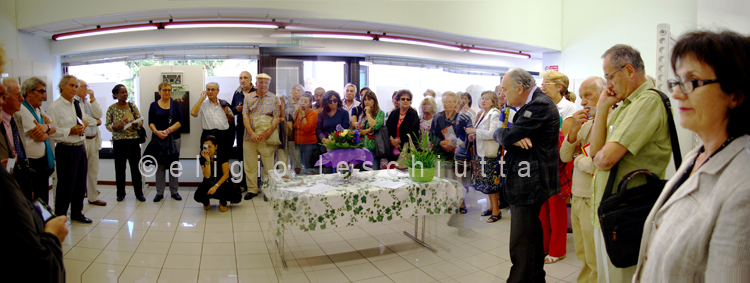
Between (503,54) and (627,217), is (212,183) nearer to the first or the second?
(627,217)

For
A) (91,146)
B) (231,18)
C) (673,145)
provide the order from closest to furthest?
(673,145) < (91,146) < (231,18)

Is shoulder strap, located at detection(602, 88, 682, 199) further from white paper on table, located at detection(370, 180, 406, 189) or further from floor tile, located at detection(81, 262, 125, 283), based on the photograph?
floor tile, located at detection(81, 262, 125, 283)

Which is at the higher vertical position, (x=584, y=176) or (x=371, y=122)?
(x=371, y=122)

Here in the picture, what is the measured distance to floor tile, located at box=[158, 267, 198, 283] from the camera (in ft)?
9.02

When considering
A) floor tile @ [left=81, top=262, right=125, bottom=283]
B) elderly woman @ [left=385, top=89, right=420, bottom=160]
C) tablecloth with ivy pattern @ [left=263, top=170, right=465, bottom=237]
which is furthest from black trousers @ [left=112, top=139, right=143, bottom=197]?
elderly woman @ [left=385, top=89, right=420, bottom=160]

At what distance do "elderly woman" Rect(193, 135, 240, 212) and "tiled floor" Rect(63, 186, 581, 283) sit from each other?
22cm

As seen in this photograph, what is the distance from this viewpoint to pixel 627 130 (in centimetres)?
166

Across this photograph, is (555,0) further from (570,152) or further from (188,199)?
(188,199)

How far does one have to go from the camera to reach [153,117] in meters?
5.32

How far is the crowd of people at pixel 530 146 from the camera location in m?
0.92

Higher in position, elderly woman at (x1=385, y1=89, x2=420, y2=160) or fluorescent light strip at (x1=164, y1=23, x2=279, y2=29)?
fluorescent light strip at (x1=164, y1=23, x2=279, y2=29)

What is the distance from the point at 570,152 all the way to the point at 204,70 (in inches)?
208

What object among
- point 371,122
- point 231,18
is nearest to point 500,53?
point 371,122

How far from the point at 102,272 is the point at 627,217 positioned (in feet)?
11.2
